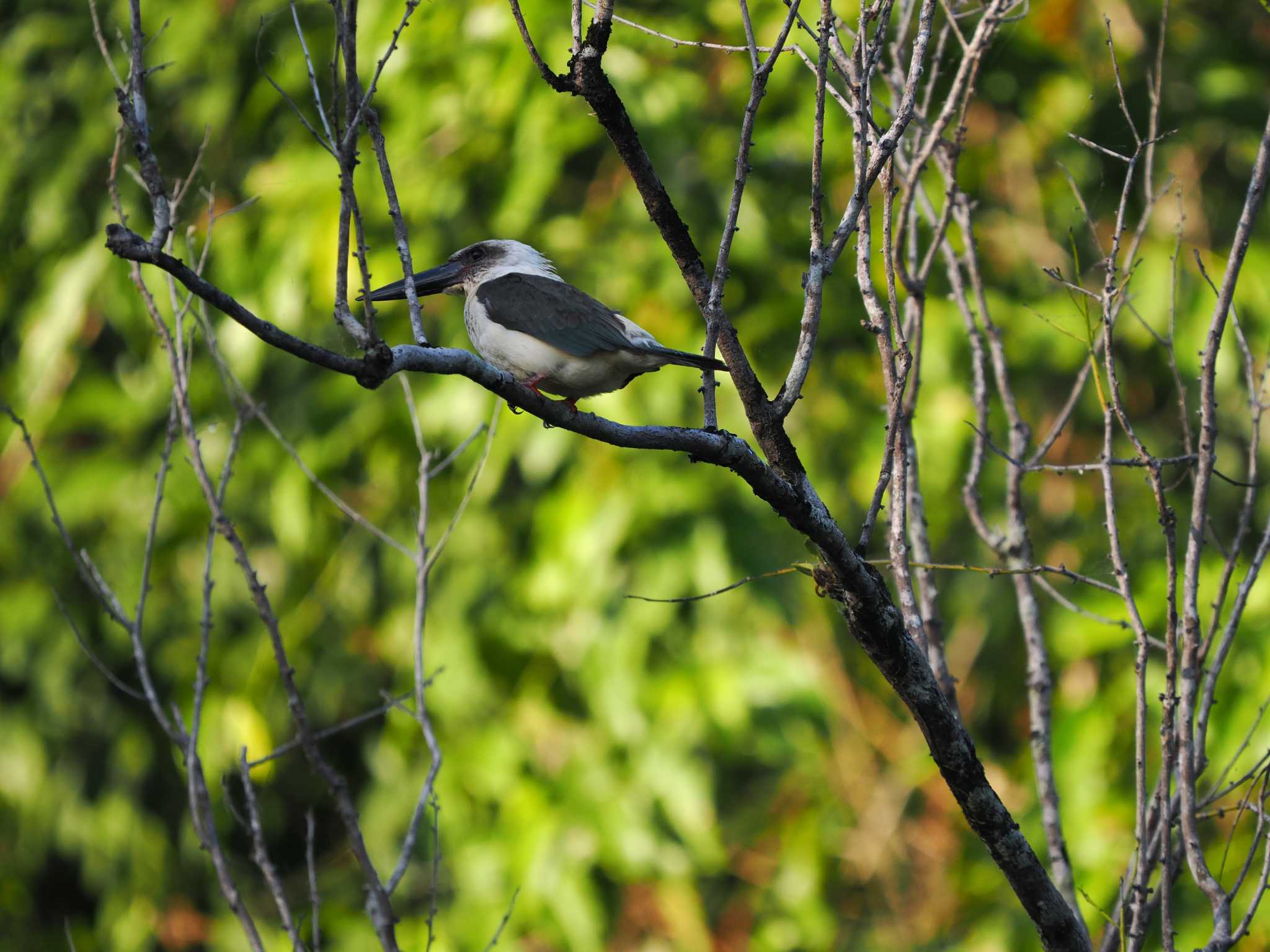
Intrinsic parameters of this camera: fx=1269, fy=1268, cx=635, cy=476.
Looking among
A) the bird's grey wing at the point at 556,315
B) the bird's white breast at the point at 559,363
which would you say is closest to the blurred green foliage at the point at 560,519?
the bird's grey wing at the point at 556,315

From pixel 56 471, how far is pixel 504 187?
2235 millimetres

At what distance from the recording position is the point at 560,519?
15.4ft

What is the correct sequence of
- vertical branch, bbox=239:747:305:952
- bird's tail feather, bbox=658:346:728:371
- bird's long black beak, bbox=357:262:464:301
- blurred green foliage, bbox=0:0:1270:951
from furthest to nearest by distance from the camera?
1. blurred green foliage, bbox=0:0:1270:951
2. bird's long black beak, bbox=357:262:464:301
3. vertical branch, bbox=239:747:305:952
4. bird's tail feather, bbox=658:346:728:371

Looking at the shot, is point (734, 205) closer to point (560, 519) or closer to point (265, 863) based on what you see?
point (265, 863)

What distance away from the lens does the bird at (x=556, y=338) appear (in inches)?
124

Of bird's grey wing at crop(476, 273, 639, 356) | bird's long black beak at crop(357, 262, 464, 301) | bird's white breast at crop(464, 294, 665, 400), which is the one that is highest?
bird's long black beak at crop(357, 262, 464, 301)

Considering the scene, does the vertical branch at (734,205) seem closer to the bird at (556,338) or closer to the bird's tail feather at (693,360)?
the bird's tail feather at (693,360)

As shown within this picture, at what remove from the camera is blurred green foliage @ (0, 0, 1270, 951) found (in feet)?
15.4

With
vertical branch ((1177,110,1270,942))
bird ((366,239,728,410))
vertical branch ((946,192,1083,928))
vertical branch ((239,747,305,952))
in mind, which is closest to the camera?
vertical branch ((1177,110,1270,942))

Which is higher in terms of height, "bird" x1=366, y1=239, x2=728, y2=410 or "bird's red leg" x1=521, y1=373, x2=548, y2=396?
"bird" x1=366, y1=239, x2=728, y2=410

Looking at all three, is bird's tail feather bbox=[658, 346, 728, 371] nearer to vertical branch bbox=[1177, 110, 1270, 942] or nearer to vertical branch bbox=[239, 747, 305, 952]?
vertical branch bbox=[1177, 110, 1270, 942]

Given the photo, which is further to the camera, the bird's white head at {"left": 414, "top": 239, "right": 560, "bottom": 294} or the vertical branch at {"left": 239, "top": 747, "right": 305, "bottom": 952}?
the bird's white head at {"left": 414, "top": 239, "right": 560, "bottom": 294}

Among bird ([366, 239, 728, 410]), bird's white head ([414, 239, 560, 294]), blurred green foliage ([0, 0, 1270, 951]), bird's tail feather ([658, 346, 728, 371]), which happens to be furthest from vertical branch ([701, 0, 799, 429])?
blurred green foliage ([0, 0, 1270, 951])

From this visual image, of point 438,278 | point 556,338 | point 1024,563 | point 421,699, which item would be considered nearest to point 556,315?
point 556,338
